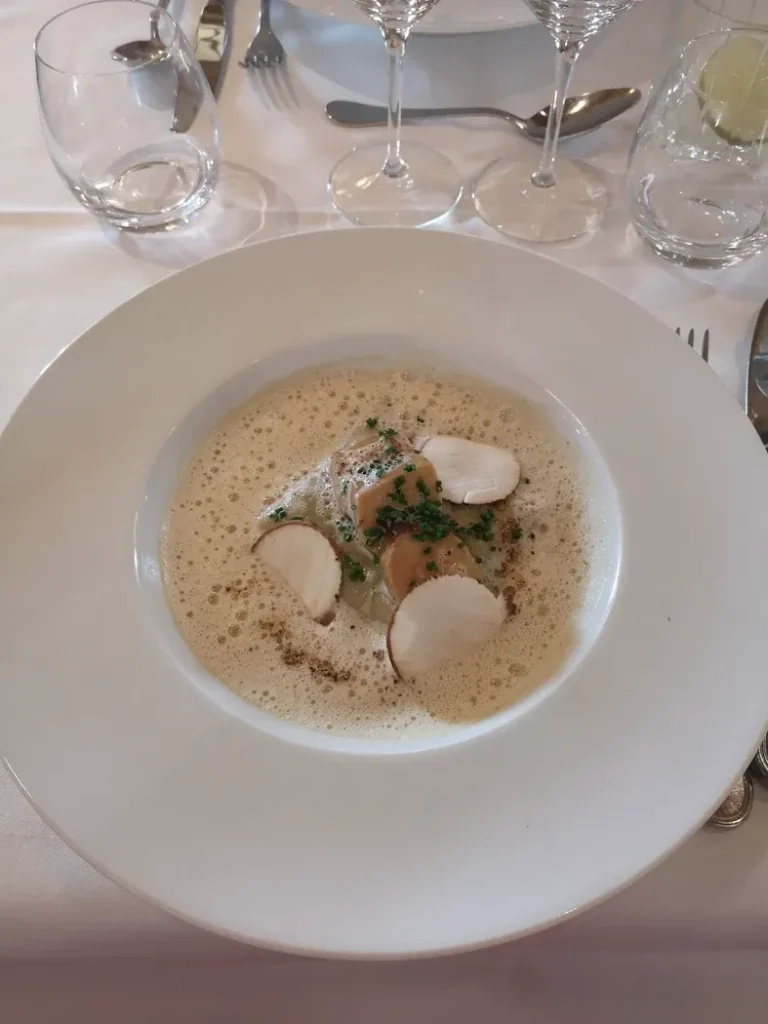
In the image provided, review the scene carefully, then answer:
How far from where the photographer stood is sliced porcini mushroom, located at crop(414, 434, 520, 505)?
2.55ft

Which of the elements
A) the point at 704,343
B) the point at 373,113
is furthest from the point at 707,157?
the point at 373,113

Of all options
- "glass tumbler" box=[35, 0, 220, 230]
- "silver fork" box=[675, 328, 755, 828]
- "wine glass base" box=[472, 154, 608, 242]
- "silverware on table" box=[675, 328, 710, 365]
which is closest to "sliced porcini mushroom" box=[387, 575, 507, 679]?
"silver fork" box=[675, 328, 755, 828]

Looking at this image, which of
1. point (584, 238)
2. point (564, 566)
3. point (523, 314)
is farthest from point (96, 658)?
point (584, 238)

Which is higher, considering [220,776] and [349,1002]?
[220,776]

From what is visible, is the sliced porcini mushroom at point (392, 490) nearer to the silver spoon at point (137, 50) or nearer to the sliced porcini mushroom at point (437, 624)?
the sliced porcini mushroom at point (437, 624)

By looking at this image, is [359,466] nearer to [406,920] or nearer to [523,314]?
[523,314]

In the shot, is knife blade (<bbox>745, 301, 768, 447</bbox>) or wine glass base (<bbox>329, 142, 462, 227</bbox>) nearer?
knife blade (<bbox>745, 301, 768, 447</bbox>)

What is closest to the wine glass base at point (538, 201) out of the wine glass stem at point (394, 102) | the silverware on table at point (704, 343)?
the wine glass stem at point (394, 102)

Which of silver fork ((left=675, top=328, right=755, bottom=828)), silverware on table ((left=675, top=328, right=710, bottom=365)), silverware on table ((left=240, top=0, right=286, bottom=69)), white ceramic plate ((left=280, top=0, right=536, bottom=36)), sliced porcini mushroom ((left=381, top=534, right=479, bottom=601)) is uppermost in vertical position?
white ceramic plate ((left=280, top=0, right=536, bottom=36))

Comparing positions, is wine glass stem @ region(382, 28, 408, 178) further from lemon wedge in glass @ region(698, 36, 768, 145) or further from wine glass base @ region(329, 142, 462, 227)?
lemon wedge in glass @ region(698, 36, 768, 145)

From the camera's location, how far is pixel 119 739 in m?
0.57

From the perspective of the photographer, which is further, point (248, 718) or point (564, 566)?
point (564, 566)

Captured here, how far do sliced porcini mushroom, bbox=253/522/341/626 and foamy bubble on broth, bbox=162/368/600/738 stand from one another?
0.01 metres

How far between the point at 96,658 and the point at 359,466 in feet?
1.03
